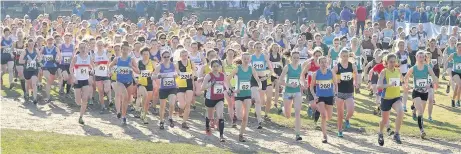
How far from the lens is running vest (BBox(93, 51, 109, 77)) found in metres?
16.4

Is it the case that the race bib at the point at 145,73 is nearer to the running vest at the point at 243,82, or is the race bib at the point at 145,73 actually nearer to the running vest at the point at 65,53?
the running vest at the point at 243,82

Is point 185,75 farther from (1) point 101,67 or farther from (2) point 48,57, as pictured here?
(2) point 48,57

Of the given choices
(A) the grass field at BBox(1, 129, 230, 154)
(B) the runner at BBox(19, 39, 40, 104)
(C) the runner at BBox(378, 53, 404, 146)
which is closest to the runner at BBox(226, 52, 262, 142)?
(A) the grass field at BBox(1, 129, 230, 154)

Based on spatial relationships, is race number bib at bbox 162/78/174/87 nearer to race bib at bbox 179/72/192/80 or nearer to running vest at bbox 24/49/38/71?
race bib at bbox 179/72/192/80

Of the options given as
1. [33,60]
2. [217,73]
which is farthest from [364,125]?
[33,60]

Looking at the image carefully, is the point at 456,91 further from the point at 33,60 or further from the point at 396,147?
the point at 33,60

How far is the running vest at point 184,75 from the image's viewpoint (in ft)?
48.8

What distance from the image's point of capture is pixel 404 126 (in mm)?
15680

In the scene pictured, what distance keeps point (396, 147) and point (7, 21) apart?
1675cm

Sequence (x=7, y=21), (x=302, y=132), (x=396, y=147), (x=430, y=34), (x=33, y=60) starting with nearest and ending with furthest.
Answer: (x=396, y=147), (x=302, y=132), (x=33, y=60), (x=7, y=21), (x=430, y=34)

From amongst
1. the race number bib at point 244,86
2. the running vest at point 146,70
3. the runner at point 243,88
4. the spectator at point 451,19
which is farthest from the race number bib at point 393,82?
the spectator at point 451,19

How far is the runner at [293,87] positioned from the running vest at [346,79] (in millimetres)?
752

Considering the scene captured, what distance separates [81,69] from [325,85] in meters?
5.25

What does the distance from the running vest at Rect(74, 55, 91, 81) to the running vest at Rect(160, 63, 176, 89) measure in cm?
204
